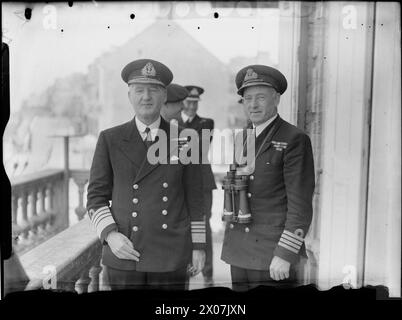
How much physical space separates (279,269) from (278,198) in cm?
35

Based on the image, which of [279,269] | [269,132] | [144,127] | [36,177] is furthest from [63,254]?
[269,132]

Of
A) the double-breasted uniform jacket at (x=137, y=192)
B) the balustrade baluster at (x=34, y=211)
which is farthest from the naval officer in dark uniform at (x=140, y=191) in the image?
the balustrade baluster at (x=34, y=211)

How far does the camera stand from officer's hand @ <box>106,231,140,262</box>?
2.10 metres

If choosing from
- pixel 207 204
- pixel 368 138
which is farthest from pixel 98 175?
pixel 368 138

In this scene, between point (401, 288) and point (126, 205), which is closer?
point (126, 205)

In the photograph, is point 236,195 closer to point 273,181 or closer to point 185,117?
point 273,181

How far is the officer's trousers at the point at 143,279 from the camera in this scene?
7.06 feet

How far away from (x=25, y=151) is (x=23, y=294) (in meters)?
0.70

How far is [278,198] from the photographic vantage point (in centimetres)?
210

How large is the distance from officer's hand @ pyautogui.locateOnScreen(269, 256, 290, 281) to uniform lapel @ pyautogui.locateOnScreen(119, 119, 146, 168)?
0.80m

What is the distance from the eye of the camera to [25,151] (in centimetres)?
207

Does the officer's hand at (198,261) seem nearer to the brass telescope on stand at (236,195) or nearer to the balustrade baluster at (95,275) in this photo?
the brass telescope on stand at (236,195)

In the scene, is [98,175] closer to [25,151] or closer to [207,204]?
[25,151]

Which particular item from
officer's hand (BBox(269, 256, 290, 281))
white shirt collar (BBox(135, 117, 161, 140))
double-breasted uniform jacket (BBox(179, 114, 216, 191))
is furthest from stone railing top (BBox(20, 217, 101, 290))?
officer's hand (BBox(269, 256, 290, 281))
